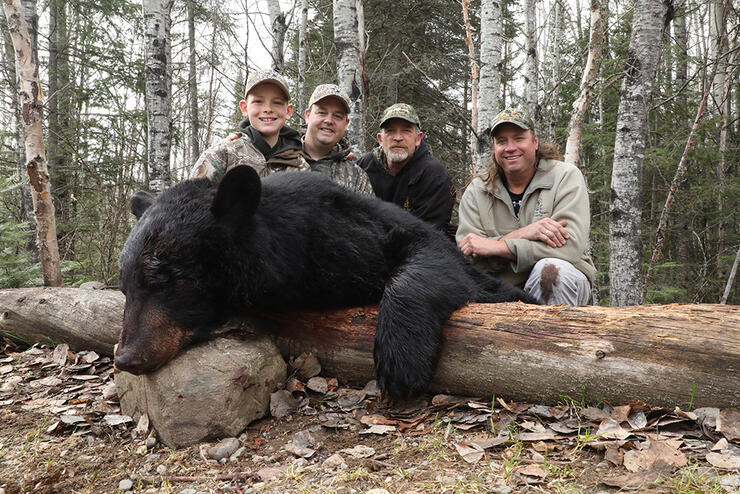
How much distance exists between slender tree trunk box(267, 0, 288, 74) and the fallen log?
7.25m

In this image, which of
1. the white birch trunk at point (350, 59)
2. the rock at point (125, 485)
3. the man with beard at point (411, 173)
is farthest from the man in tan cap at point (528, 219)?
the white birch trunk at point (350, 59)

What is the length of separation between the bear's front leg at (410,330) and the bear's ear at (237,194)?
880 millimetres

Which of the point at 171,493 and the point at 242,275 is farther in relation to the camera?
the point at 242,275

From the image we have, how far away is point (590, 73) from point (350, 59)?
3444mm

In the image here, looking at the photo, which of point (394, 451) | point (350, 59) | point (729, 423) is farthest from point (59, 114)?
point (729, 423)

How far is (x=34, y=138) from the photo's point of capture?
488 cm

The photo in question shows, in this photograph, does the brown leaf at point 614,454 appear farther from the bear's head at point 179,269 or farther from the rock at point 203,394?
the bear's head at point 179,269

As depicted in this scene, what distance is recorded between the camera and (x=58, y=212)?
34.6 ft

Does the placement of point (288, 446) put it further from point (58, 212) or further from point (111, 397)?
point (58, 212)

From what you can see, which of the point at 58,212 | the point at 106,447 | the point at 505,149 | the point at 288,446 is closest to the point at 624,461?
the point at 288,446

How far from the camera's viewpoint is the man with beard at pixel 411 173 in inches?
193

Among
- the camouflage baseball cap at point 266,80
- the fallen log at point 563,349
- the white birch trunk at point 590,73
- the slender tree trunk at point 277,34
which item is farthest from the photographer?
the slender tree trunk at point 277,34

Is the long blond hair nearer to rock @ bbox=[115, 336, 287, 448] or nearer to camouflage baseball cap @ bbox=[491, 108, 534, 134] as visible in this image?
camouflage baseball cap @ bbox=[491, 108, 534, 134]

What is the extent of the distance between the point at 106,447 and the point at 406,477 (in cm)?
155
